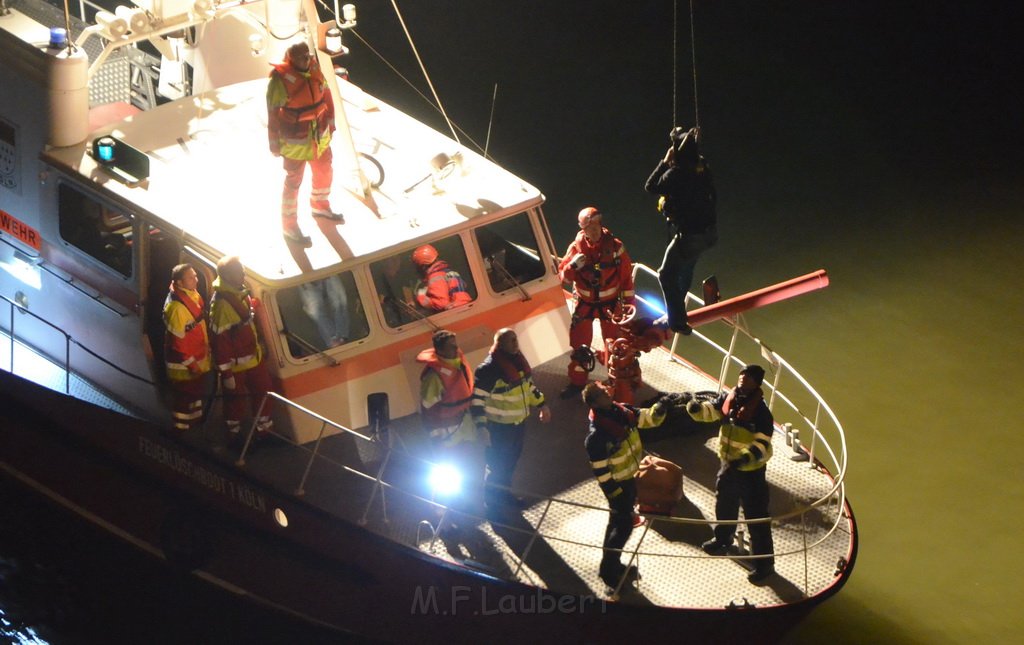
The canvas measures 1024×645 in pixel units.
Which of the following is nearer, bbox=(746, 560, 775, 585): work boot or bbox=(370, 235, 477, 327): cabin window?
bbox=(746, 560, 775, 585): work boot

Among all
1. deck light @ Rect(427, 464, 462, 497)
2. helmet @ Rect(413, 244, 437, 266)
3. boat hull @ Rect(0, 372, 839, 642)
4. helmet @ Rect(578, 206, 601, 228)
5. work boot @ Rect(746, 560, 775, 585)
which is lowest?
boat hull @ Rect(0, 372, 839, 642)

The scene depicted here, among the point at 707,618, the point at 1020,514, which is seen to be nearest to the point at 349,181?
the point at 707,618

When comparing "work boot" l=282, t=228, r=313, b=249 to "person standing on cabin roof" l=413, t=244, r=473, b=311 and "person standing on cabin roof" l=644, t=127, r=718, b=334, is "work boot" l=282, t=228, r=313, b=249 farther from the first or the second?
"person standing on cabin roof" l=644, t=127, r=718, b=334

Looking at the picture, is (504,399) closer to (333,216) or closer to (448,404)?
(448,404)

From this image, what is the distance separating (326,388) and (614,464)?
205 cm

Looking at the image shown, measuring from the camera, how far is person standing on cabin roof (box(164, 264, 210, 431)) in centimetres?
867

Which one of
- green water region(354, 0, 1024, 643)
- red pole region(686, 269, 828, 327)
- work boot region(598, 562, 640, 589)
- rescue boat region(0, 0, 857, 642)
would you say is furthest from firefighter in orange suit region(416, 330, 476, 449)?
green water region(354, 0, 1024, 643)

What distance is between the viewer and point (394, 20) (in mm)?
17109

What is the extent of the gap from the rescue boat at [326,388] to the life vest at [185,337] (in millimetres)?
361

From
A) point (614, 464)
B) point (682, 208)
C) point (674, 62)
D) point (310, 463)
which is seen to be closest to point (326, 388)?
point (310, 463)

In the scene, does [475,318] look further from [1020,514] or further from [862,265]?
[862,265]

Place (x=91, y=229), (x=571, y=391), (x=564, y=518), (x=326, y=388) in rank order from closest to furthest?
(x=564, y=518) < (x=326, y=388) < (x=91, y=229) < (x=571, y=391)

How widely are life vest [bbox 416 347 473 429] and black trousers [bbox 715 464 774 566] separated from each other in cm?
170

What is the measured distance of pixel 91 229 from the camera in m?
9.59
